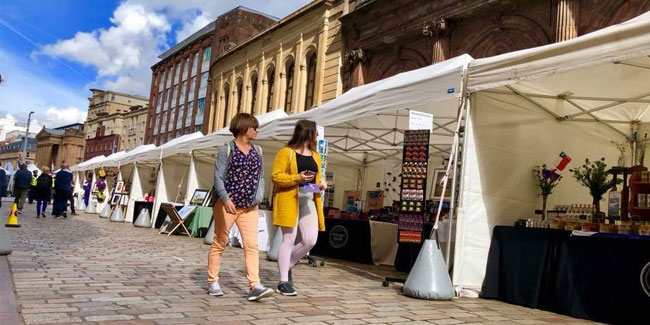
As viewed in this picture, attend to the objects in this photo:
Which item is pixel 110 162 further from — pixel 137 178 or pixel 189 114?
pixel 189 114

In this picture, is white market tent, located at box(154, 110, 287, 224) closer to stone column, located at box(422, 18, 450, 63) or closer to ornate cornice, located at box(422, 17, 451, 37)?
stone column, located at box(422, 18, 450, 63)

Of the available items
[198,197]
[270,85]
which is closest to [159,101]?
[270,85]

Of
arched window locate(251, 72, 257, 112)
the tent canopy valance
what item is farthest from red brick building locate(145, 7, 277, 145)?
the tent canopy valance

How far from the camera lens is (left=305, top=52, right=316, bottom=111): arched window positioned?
25.5 metres

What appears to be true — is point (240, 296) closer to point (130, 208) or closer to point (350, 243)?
point (350, 243)

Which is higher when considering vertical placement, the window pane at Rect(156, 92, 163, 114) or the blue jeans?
the window pane at Rect(156, 92, 163, 114)

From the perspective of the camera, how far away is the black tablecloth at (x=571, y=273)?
4.87 meters

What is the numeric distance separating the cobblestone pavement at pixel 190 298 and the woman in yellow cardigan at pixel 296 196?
0.48 meters

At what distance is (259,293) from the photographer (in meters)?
4.84

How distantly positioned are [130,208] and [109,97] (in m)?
78.8

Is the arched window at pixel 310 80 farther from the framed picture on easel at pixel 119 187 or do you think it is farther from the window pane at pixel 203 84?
the window pane at pixel 203 84

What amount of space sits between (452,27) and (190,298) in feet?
46.7

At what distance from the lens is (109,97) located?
90562 millimetres

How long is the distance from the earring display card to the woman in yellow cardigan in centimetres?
159
